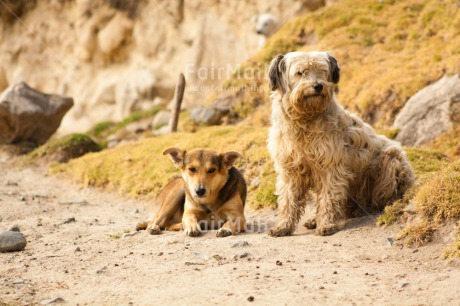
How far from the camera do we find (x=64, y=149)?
17.7m

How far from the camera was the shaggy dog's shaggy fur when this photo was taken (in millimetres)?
7613

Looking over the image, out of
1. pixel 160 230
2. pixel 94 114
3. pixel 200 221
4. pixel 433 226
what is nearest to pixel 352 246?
pixel 433 226

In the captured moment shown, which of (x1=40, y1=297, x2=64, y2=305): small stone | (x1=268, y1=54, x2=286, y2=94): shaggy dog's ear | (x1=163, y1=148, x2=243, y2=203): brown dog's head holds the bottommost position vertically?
(x1=40, y1=297, x2=64, y2=305): small stone

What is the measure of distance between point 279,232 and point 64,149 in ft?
36.8

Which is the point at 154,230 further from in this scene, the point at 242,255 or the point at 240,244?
the point at 242,255

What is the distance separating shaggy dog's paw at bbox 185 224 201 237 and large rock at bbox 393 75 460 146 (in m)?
6.55

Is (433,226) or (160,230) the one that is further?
(160,230)

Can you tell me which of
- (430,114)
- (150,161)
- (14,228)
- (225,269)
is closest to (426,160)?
(430,114)

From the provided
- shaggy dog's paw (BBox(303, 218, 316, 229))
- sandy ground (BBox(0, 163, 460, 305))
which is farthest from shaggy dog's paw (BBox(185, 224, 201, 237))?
shaggy dog's paw (BBox(303, 218, 316, 229))

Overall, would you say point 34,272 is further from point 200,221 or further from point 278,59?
point 278,59

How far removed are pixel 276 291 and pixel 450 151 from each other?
7.90m

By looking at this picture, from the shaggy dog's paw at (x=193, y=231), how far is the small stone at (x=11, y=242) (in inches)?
90.1

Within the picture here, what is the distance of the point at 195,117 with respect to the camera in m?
17.3

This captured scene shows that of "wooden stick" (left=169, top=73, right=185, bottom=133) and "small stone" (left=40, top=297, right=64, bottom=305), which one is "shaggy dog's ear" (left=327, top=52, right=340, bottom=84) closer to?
"small stone" (left=40, top=297, right=64, bottom=305)
